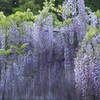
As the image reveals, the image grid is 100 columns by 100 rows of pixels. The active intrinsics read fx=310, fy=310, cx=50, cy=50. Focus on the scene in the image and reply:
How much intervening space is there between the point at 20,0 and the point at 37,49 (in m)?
5.91

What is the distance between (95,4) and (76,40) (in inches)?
254

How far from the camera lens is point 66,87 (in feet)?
31.5

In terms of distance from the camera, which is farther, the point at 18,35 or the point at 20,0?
the point at 20,0

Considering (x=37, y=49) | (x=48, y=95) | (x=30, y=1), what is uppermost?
(x=30, y=1)

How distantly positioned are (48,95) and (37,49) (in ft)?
4.81

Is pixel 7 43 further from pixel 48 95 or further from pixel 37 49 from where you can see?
pixel 48 95

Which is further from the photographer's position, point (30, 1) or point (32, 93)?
point (30, 1)

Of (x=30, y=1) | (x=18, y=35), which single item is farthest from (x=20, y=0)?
(x=18, y=35)

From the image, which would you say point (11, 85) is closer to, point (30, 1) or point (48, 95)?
point (48, 95)

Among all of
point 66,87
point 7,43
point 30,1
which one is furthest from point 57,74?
point 30,1

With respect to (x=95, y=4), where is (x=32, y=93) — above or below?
below

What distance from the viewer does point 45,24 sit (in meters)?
9.65

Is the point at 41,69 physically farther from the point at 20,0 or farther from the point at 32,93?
the point at 20,0

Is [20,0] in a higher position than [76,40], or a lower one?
higher
